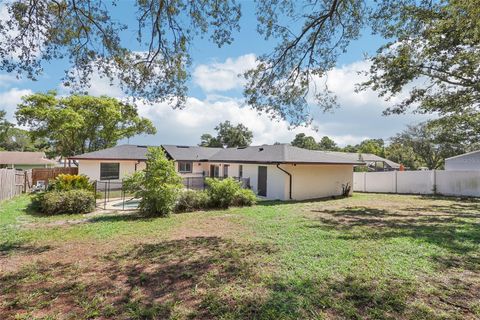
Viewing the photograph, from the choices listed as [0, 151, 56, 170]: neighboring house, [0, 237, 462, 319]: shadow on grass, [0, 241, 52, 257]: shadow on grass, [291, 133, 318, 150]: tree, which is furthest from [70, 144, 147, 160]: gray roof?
[291, 133, 318, 150]: tree

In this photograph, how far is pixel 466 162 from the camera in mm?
25312

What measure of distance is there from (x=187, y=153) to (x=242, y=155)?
671cm

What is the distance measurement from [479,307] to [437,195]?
1722 cm

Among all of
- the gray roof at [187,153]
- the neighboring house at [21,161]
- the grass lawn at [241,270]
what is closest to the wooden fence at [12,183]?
the grass lawn at [241,270]

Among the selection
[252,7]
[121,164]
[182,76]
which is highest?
[252,7]

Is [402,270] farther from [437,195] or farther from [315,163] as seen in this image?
[437,195]

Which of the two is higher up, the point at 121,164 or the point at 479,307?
the point at 121,164

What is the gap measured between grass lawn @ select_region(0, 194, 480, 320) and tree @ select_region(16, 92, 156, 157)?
1634 cm

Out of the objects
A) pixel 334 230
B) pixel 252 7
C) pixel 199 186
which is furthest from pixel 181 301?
pixel 199 186

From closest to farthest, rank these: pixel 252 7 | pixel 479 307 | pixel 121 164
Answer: pixel 479 307
pixel 252 7
pixel 121 164

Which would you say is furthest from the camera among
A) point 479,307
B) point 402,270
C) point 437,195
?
point 437,195

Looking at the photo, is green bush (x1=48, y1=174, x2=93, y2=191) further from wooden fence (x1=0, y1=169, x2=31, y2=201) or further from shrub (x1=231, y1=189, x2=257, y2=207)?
shrub (x1=231, y1=189, x2=257, y2=207)

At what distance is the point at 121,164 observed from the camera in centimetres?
2189

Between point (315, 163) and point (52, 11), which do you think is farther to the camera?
point (315, 163)
